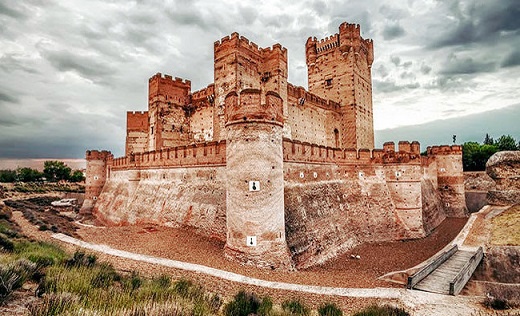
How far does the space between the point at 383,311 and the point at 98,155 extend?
1166 inches

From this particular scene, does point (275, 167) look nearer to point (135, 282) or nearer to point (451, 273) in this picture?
point (135, 282)

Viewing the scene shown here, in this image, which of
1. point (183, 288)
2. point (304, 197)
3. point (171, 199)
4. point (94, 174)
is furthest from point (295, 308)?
point (94, 174)

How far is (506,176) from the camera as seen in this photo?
64.6ft

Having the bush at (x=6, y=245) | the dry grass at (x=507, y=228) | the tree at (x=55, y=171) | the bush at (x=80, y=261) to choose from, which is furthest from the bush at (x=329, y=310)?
the tree at (x=55, y=171)

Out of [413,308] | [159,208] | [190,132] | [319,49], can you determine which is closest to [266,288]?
[413,308]

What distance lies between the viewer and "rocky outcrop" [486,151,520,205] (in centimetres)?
1930

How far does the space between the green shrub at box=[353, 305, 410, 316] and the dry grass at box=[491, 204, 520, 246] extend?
34.2ft

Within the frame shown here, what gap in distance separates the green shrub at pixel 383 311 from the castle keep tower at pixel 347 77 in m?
25.2

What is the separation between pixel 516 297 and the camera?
965cm

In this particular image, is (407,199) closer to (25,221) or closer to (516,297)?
(516,297)

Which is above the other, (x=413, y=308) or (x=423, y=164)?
(x=423, y=164)

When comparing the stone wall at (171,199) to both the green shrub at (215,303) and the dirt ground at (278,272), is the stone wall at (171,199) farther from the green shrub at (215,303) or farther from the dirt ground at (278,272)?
the green shrub at (215,303)

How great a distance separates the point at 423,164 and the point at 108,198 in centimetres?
2951

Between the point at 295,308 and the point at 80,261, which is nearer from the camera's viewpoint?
the point at 295,308
